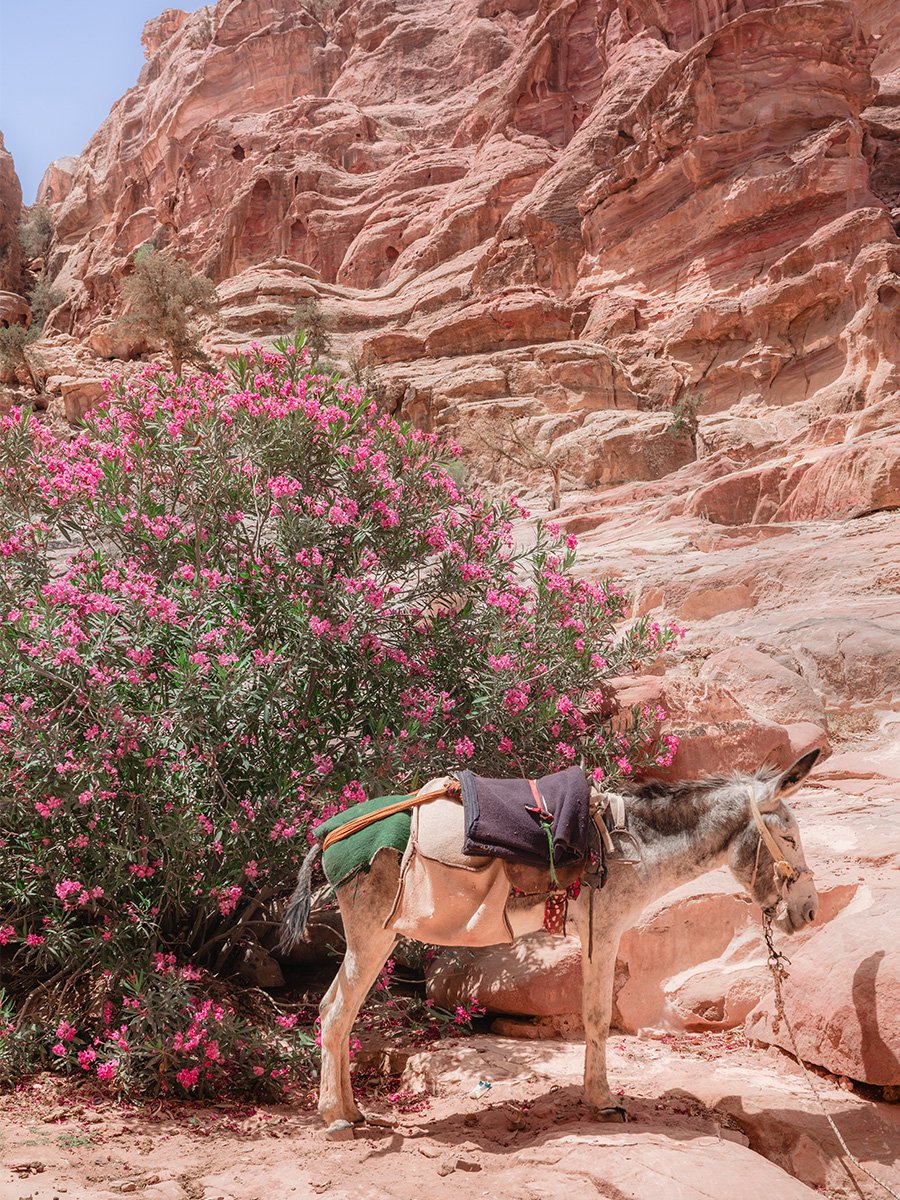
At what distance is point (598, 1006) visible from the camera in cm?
424

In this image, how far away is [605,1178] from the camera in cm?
348

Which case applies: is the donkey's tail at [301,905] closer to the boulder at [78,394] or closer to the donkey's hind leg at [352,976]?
the donkey's hind leg at [352,976]

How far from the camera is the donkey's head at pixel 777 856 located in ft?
13.8

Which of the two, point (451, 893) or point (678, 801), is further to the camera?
point (678, 801)

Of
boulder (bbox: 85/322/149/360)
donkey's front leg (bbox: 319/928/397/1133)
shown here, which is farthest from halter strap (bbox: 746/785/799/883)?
boulder (bbox: 85/322/149/360)

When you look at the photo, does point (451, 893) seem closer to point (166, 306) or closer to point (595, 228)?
point (166, 306)

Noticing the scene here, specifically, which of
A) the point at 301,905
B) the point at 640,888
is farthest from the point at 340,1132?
the point at 640,888

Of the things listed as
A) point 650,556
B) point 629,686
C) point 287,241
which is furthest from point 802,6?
point 629,686

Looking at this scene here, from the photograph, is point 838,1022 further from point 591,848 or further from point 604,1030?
point 591,848

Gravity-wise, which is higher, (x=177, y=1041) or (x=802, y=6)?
(x=802, y=6)

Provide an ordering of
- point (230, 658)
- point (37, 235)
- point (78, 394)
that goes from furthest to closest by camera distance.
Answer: point (37, 235) → point (78, 394) → point (230, 658)

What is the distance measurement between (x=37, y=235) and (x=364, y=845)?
3142 inches

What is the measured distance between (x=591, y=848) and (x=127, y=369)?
130 feet

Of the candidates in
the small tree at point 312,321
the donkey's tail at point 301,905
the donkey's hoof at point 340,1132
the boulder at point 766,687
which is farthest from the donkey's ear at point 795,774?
the small tree at point 312,321
